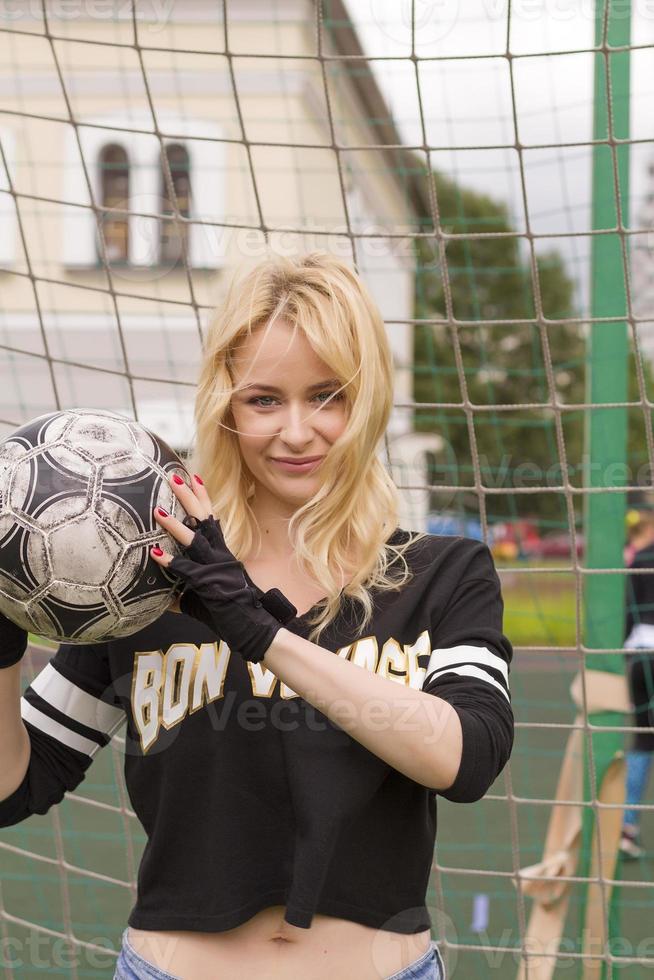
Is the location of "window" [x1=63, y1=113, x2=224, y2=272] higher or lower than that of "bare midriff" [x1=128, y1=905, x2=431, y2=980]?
higher

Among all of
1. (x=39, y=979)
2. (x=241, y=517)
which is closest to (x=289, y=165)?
(x=39, y=979)

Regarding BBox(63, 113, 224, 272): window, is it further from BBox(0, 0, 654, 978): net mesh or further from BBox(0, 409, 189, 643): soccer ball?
BBox(0, 409, 189, 643): soccer ball

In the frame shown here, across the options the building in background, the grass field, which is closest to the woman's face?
the grass field

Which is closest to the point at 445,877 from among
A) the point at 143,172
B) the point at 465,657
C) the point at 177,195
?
the point at 465,657

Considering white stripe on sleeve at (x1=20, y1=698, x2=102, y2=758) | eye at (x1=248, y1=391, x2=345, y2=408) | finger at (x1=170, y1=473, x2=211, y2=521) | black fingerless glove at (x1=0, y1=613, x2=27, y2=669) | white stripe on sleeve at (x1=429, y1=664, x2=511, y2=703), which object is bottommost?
white stripe on sleeve at (x1=20, y1=698, x2=102, y2=758)

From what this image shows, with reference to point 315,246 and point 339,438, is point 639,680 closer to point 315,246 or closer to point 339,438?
point 315,246

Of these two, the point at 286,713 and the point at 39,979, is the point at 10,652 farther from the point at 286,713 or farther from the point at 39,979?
the point at 39,979

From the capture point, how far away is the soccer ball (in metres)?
1.35

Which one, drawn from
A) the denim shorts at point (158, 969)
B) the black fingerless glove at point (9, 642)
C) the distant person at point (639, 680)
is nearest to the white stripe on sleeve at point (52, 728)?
the black fingerless glove at point (9, 642)

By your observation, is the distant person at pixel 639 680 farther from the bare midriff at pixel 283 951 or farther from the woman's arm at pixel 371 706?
the woman's arm at pixel 371 706

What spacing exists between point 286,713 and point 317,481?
33 centimetres

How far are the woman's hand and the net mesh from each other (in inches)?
20.5

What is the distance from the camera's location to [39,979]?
362 cm

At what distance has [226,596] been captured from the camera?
50.2 inches
